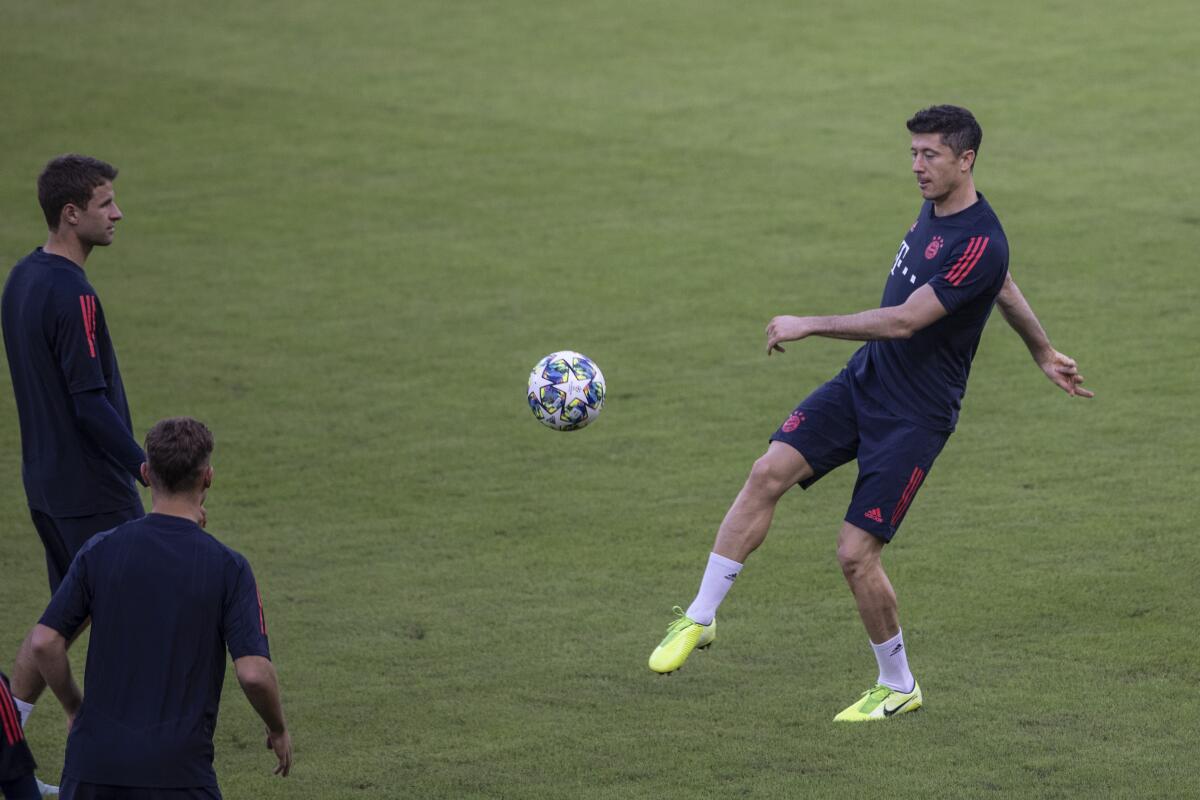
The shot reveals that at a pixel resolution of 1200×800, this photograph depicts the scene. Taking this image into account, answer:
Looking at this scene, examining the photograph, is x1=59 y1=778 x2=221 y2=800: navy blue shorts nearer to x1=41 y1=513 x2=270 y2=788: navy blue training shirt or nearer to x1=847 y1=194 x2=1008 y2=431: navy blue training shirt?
x1=41 y1=513 x2=270 y2=788: navy blue training shirt

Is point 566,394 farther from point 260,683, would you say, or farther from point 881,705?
point 260,683

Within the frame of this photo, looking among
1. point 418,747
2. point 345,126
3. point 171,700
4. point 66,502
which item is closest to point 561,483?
point 418,747

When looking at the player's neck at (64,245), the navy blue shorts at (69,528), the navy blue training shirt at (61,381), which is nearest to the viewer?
the navy blue training shirt at (61,381)

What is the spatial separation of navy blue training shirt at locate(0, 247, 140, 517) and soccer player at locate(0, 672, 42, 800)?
57.8 inches

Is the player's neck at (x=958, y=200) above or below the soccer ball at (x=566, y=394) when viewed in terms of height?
above

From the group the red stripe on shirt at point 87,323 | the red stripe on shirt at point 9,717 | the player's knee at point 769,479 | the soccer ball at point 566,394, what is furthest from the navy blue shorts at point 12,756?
the soccer ball at point 566,394

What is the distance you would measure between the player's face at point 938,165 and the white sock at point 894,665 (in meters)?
1.96

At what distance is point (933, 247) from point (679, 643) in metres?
2.06

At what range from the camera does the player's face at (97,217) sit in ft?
20.0

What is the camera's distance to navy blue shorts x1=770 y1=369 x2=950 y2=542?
6.89 metres

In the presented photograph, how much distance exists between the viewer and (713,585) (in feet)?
23.2

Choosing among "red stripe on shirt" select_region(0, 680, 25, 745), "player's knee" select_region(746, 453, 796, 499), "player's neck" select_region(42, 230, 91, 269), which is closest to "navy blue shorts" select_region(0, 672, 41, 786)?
"red stripe on shirt" select_region(0, 680, 25, 745)

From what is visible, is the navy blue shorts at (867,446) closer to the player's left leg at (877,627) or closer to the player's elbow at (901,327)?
the player's left leg at (877,627)

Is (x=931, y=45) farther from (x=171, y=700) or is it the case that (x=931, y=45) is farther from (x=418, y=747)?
(x=171, y=700)
